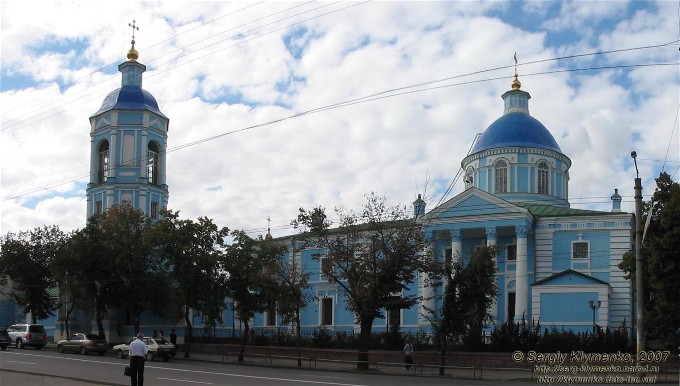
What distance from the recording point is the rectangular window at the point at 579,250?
48.5 m

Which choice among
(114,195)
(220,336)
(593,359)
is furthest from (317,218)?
(114,195)

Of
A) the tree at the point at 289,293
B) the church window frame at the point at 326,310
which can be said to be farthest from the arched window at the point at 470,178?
the tree at the point at 289,293

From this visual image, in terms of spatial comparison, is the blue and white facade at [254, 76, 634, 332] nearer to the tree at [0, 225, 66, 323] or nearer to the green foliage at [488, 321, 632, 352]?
the green foliage at [488, 321, 632, 352]

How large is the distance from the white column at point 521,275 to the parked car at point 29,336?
28858mm

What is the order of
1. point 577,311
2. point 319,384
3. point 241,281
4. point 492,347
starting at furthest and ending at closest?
point 577,311 < point 241,281 < point 492,347 < point 319,384

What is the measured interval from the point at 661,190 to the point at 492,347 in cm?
1097

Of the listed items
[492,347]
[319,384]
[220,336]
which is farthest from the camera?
[220,336]

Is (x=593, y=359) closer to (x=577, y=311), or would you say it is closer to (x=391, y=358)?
(x=391, y=358)

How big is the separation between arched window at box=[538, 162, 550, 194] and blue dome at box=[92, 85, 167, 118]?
27142 millimetres

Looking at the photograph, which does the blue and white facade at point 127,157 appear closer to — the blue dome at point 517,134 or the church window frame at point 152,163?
the church window frame at point 152,163

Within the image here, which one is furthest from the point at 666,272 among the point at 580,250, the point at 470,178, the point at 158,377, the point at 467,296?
the point at 470,178

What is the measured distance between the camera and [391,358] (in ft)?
119

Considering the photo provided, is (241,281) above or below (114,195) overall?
below

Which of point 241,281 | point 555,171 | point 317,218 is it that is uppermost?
point 555,171
